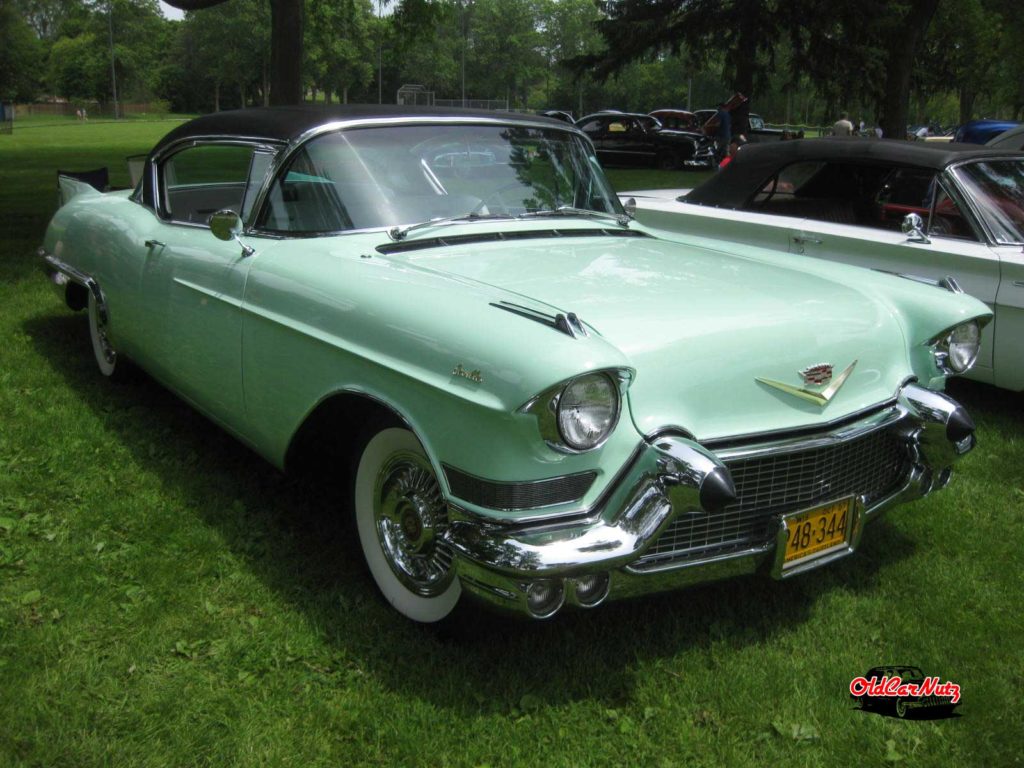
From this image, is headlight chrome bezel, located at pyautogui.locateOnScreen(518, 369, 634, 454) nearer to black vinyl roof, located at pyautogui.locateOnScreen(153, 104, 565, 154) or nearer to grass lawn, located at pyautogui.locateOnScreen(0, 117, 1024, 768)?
grass lawn, located at pyautogui.locateOnScreen(0, 117, 1024, 768)

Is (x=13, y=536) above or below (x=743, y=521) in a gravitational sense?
below

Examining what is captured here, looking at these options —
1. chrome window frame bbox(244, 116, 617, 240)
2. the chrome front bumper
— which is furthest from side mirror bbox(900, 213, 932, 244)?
the chrome front bumper

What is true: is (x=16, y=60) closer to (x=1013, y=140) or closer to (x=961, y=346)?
(x=1013, y=140)

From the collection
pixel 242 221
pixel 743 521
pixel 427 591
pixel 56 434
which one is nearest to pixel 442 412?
pixel 427 591

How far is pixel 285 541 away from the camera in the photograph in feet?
11.5

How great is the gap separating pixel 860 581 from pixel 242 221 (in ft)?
8.42

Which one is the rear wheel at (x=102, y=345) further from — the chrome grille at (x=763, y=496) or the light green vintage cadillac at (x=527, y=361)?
the chrome grille at (x=763, y=496)

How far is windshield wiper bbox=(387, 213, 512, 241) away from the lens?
11.0ft

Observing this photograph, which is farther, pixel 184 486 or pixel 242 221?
pixel 184 486

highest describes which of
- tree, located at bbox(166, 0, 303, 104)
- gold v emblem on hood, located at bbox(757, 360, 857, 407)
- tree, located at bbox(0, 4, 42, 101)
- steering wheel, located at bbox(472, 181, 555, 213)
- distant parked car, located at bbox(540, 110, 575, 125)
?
tree, located at bbox(0, 4, 42, 101)

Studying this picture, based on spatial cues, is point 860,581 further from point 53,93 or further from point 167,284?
point 53,93

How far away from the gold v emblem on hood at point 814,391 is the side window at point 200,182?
2387 millimetres

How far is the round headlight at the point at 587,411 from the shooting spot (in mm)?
2359

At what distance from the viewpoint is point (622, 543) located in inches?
93.3
